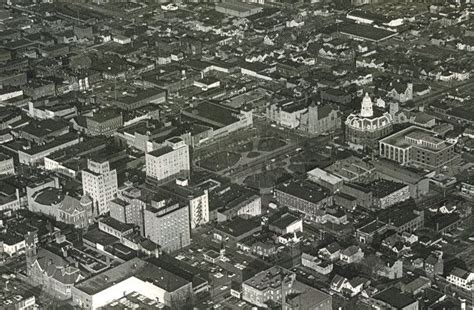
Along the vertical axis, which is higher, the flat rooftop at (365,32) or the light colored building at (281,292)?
the light colored building at (281,292)

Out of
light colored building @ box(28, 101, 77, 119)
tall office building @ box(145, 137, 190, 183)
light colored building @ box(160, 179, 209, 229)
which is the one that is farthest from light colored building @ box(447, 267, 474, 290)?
light colored building @ box(28, 101, 77, 119)

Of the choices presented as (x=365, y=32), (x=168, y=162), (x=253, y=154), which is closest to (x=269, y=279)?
(x=168, y=162)

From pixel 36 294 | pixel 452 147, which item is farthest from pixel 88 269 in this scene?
pixel 452 147

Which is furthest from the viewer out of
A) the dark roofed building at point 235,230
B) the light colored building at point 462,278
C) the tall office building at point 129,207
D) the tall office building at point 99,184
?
the tall office building at point 99,184

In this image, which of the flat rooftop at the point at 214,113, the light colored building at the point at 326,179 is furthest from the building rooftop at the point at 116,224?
the flat rooftop at the point at 214,113

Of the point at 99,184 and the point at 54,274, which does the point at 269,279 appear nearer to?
the point at 54,274

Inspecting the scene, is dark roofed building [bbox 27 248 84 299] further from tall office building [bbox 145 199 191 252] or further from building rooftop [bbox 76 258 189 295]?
tall office building [bbox 145 199 191 252]

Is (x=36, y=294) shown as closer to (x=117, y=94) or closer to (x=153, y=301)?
(x=153, y=301)

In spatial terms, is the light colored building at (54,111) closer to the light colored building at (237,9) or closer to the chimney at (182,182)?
the chimney at (182,182)
